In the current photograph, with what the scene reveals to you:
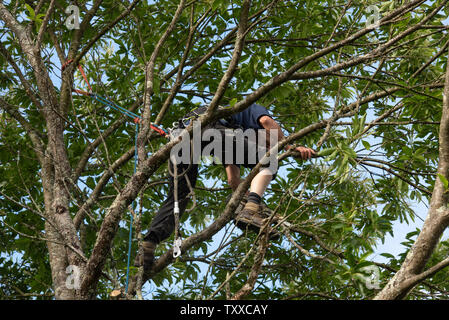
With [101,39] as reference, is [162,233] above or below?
below

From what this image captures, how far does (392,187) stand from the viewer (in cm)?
518

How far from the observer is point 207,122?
393 centimetres

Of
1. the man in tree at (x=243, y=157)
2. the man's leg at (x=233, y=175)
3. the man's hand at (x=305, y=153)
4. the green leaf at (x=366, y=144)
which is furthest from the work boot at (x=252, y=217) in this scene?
the green leaf at (x=366, y=144)

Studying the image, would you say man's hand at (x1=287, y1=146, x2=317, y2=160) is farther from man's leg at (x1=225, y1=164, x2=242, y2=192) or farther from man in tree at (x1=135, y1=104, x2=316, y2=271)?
man's leg at (x1=225, y1=164, x2=242, y2=192)

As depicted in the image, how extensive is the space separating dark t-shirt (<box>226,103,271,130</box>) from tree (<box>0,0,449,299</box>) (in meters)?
0.48

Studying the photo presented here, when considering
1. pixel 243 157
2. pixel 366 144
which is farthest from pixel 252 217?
pixel 366 144

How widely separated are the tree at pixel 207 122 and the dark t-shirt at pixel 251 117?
48 centimetres

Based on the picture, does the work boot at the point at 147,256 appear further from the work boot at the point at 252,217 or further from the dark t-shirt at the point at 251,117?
the dark t-shirt at the point at 251,117

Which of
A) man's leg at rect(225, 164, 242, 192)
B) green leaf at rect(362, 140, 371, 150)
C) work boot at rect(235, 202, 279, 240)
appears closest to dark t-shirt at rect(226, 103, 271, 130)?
man's leg at rect(225, 164, 242, 192)

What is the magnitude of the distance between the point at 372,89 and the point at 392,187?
1646 millimetres

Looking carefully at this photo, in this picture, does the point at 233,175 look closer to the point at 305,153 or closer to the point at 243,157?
the point at 243,157
